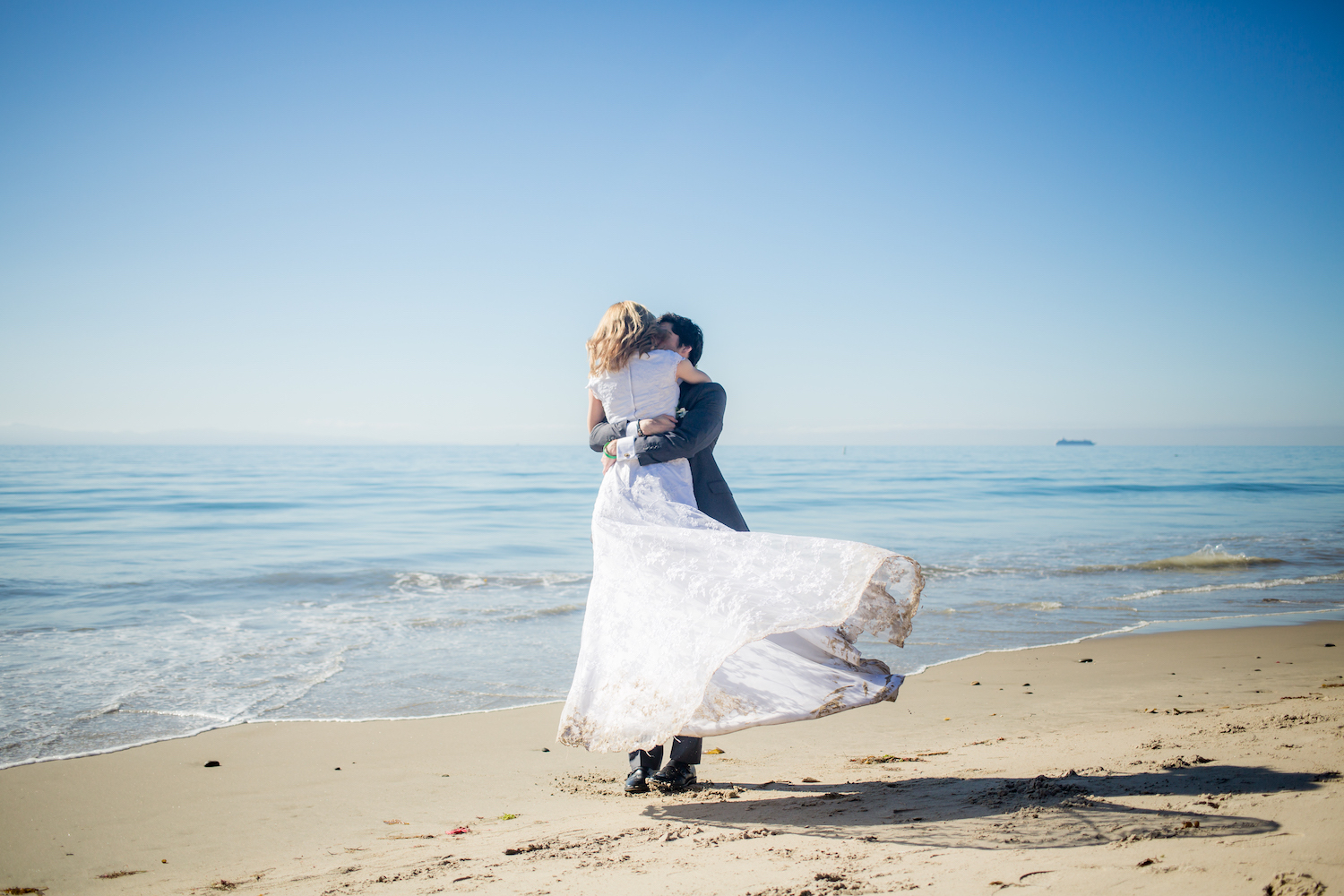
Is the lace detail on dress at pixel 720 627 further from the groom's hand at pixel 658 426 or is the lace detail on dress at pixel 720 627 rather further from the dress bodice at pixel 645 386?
the dress bodice at pixel 645 386

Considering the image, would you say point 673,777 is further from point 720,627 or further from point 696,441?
point 696,441

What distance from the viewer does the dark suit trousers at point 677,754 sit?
3.49 meters

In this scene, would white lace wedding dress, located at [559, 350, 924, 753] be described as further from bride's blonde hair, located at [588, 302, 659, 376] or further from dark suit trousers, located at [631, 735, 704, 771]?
dark suit trousers, located at [631, 735, 704, 771]

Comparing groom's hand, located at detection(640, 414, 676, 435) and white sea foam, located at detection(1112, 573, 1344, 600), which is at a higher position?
groom's hand, located at detection(640, 414, 676, 435)

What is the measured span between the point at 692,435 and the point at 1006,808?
6.21 feet

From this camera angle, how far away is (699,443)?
11.2ft

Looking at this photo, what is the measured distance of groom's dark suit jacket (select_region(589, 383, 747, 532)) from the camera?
342 cm

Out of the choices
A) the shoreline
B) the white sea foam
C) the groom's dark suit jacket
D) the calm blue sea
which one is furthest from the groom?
the white sea foam

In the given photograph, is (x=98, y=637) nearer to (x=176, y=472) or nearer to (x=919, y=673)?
(x=919, y=673)

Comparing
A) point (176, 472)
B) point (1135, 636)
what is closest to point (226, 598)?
point (1135, 636)

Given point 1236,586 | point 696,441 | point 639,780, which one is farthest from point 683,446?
point 1236,586

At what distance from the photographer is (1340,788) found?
2.64 m

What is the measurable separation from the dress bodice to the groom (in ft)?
0.18

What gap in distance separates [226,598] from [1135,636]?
10255 mm
